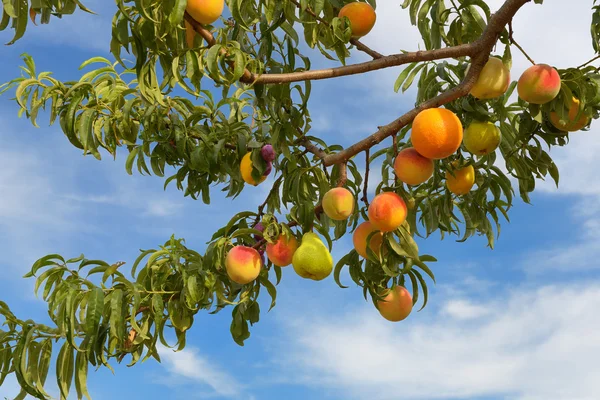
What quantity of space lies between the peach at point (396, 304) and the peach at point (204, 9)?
1.27m

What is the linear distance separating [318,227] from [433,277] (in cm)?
50

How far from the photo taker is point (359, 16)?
2.46 metres

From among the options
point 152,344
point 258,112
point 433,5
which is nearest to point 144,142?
point 258,112

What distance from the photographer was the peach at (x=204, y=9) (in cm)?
198

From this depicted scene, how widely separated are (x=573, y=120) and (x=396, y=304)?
0.98 meters

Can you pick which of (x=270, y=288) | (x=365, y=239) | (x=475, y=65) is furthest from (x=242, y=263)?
(x=475, y=65)

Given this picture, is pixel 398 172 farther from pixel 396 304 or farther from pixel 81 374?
pixel 81 374

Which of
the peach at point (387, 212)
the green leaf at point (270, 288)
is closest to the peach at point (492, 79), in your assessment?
the peach at point (387, 212)

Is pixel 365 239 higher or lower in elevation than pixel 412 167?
lower

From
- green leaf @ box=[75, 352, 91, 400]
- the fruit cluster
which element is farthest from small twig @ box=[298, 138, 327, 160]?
green leaf @ box=[75, 352, 91, 400]

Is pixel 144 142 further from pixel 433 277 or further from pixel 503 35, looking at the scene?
pixel 503 35

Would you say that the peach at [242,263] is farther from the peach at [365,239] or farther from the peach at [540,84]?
the peach at [540,84]

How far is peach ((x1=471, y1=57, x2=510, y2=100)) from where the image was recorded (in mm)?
2416

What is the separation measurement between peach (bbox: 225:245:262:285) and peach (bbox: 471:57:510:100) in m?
1.03
